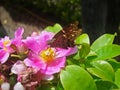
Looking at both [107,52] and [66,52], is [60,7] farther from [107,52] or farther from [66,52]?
[66,52]

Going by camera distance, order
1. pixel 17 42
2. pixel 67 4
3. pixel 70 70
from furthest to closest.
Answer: pixel 67 4, pixel 17 42, pixel 70 70

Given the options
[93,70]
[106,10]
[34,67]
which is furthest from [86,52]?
[106,10]

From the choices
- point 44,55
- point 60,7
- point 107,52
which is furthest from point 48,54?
point 60,7

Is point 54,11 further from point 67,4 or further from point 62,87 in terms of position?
A: point 62,87

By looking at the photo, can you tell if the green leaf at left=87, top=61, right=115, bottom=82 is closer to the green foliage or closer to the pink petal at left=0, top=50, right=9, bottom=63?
the green foliage

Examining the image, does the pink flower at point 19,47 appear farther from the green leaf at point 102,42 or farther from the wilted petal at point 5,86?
the green leaf at point 102,42

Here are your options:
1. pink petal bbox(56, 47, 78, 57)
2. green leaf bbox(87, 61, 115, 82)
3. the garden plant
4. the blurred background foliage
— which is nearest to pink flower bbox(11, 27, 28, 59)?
the garden plant
